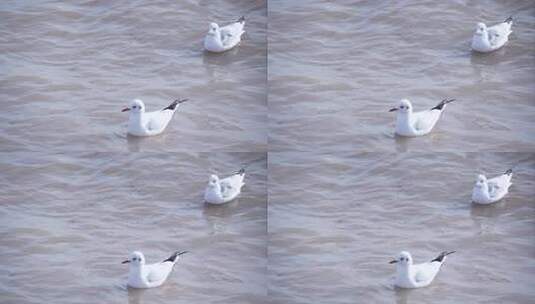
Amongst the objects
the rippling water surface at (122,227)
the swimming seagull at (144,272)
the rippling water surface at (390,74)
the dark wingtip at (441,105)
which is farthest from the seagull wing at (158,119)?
the dark wingtip at (441,105)

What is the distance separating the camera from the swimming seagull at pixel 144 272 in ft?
20.1

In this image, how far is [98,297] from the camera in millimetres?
6133

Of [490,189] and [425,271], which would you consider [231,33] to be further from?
[425,271]

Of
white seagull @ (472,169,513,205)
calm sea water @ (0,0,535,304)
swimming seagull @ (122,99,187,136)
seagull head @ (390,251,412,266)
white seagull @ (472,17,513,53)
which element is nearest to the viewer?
seagull head @ (390,251,412,266)

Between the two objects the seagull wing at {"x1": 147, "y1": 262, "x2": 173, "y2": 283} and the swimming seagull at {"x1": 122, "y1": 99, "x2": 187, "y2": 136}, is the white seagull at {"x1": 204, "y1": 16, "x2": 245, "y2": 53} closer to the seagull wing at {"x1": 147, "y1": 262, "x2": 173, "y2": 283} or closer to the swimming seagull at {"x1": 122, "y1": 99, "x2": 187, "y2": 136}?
the swimming seagull at {"x1": 122, "y1": 99, "x2": 187, "y2": 136}

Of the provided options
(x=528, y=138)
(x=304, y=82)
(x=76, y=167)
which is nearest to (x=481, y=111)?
(x=528, y=138)

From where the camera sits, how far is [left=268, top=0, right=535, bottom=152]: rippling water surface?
659cm

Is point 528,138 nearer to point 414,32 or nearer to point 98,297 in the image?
point 414,32

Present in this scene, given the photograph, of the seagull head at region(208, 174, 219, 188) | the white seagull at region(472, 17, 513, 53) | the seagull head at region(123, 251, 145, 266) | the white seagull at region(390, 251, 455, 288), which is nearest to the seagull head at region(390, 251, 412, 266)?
the white seagull at region(390, 251, 455, 288)

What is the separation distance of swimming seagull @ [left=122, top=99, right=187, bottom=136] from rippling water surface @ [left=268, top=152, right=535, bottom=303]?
51cm

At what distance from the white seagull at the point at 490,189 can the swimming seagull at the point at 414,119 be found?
32 centimetres

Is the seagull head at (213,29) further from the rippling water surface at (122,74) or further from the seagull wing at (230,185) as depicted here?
the seagull wing at (230,185)

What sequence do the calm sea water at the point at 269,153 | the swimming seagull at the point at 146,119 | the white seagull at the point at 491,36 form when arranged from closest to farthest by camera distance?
the calm sea water at the point at 269,153, the swimming seagull at the point at 146,119, the white seagull at the point at 491,36

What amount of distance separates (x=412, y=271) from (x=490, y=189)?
1.93 ft
